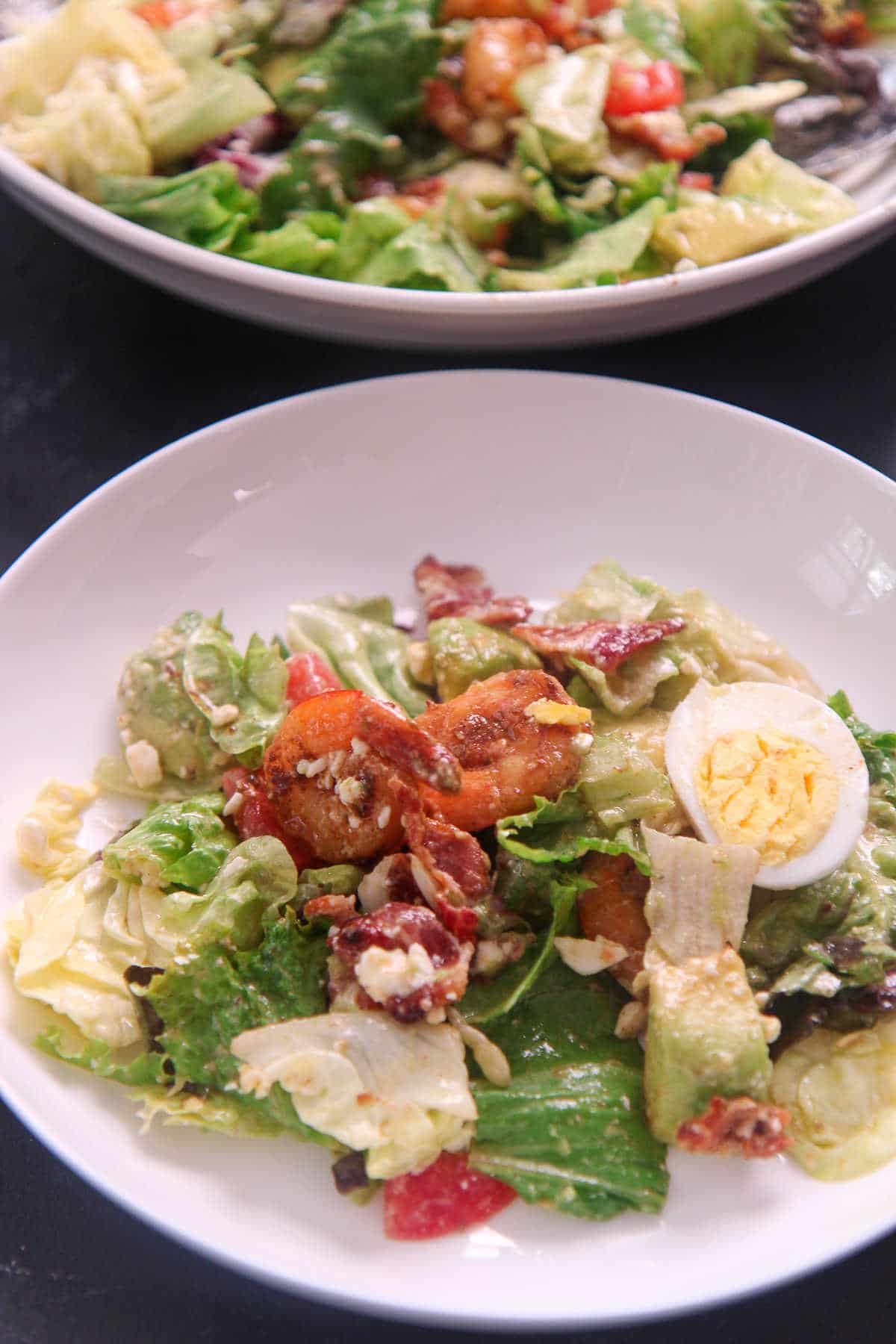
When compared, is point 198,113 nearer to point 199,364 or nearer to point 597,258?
point 199,364

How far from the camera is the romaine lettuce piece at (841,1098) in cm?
211

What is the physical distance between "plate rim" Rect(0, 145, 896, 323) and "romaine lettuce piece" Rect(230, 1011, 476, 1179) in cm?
185

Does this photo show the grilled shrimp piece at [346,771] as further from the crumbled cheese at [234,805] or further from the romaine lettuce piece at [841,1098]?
the romaine lettuce piece at [841,1098]

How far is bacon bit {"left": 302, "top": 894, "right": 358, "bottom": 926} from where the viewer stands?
220cm

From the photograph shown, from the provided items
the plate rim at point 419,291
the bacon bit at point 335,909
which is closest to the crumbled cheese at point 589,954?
the bacon bit at point 335,909

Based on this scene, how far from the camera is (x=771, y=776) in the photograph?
7.93ft

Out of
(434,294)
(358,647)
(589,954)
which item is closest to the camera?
(589,954)

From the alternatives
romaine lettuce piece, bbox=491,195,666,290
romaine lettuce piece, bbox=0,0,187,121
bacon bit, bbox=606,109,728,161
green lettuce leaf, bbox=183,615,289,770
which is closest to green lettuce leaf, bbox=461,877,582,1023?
green lettuce leaf, bbox=183,615,289,770

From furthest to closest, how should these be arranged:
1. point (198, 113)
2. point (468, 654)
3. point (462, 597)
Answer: point (198, 113) → point (462, 597) → point (468, 654)

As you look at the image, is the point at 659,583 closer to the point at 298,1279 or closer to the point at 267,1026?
the point at 267,1026

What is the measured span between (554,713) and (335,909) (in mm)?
582

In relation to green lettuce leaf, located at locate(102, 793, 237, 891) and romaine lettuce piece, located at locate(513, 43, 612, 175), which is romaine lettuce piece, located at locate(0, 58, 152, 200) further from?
green lettuce leaf, located at locate(102, 793, 237, 891)

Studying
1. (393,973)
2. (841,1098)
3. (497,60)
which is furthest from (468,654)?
(497,60)

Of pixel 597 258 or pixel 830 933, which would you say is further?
pixel 597 258
